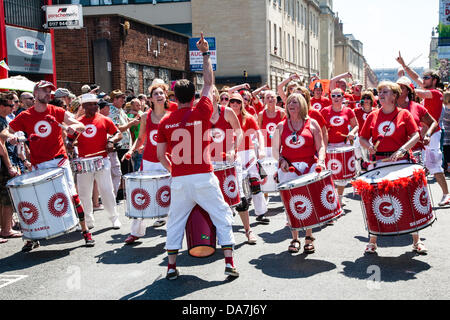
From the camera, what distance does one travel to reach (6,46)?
618 inches

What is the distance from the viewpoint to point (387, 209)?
540 centimetres

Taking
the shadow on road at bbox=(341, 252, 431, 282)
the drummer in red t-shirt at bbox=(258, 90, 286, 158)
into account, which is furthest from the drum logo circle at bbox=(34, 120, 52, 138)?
the shadow on road at bbox=(341, 252, 431, 282)

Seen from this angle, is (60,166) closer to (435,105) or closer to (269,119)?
(269,119)

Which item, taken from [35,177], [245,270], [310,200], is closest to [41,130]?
[35,177]

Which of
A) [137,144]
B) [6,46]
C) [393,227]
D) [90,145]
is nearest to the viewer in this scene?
[393,227]

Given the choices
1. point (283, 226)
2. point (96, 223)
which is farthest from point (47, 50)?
point (283, 226)

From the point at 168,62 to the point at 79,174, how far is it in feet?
62.5

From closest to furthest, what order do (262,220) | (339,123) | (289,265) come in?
(289,265)
(262,220)
(339,123)

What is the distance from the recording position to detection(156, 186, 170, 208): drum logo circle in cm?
646

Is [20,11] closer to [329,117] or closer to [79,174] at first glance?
[79,174]

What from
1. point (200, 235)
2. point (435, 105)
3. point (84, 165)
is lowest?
point (200, 235)

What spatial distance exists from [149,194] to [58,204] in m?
1.11

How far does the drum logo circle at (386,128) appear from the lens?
608 centimetres

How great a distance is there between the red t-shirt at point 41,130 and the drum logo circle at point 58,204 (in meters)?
0.74
